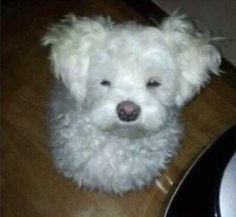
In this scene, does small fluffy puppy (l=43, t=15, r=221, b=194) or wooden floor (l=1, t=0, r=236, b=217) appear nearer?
small fluffy puppy (l=43, t=15, r=221, b=194)

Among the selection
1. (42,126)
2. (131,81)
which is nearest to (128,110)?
(131,81)

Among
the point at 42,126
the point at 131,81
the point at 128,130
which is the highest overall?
the point at 131,81

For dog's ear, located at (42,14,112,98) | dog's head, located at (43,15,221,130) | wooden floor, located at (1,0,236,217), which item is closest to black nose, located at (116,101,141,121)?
dog's head, located at (43,15,221,130)

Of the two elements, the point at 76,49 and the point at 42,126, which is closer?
the point at 76,49

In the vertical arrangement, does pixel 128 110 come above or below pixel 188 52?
below

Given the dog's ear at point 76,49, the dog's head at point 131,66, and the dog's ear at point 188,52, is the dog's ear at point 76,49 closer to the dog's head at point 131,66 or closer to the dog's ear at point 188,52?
the dog's head at point 131,66

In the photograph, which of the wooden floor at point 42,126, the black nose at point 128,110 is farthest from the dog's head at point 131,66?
the wooden floor at point 42,126

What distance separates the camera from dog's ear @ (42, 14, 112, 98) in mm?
1266

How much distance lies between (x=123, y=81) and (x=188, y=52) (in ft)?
0.64

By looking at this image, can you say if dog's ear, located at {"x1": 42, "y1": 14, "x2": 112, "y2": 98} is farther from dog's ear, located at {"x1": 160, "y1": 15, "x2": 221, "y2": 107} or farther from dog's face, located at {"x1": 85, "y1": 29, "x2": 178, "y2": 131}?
dog's ear, located at {"x1": 160, "y1": 15, "x2": 221, "y2": 107}

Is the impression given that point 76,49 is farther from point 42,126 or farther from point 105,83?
point 42,126

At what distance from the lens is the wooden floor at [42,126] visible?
165 cm

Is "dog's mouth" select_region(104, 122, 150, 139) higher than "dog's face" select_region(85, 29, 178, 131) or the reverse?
the reverse

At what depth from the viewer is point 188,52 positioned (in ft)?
4.15
